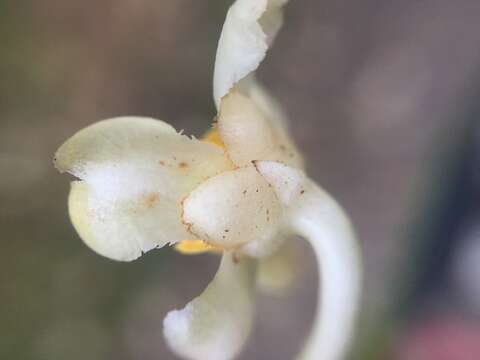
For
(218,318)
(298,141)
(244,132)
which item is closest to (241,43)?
(244,132)

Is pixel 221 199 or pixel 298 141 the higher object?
pixel 298 141

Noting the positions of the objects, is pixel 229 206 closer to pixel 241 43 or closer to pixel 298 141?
pixel 241 43

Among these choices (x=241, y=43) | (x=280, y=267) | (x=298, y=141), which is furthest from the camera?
(x=298, y=141)

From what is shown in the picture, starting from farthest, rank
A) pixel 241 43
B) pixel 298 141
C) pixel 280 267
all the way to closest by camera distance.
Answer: pixel 298 141 → pixel 280 267 → pixel 241 43

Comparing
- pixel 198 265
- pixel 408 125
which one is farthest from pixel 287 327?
pixel 408 125

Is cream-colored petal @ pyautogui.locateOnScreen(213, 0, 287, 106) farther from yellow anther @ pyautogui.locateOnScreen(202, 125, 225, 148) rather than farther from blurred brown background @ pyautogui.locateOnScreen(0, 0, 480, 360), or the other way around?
blurred brown background @ pyautogui.locateOnScreen(0, 0, 480, 360)

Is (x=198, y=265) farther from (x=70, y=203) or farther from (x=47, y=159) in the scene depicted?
(x=70, y=203)

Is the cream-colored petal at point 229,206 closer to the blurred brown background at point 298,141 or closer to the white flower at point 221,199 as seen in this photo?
the white flower at point 221,199

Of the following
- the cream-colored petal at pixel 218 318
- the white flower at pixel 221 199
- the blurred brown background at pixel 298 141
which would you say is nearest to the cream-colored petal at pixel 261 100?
the white flower at pixel 221 199
